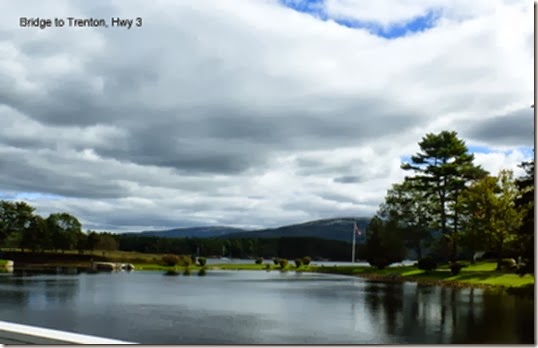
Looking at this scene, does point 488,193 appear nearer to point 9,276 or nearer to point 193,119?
point 193,119

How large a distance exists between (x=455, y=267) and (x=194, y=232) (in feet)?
11.0

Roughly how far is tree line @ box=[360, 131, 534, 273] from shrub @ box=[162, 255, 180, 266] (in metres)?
2.18

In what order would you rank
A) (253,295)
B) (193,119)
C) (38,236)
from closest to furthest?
(193,119) → (38,236) → (253,295)

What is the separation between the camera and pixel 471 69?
5.09 meters

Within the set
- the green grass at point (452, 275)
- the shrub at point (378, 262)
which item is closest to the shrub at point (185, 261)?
the green grass at point (452, 275)

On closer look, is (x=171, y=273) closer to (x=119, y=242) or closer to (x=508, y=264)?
(x=119, y=242)

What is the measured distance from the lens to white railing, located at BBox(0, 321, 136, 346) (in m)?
3.67

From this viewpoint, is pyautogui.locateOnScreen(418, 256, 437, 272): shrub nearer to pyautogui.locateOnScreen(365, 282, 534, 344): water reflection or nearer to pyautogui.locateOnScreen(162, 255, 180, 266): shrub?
pyautogui.locateOnScreen(365, 282, 534, 344): water reflection

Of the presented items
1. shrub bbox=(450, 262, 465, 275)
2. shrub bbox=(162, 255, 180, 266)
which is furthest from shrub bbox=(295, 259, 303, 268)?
shrub bbox=(450, 262, 465, 275)

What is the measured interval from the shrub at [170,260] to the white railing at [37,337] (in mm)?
2570

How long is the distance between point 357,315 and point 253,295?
1.45 metres

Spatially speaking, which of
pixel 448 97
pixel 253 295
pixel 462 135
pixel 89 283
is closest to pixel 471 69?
pixel 448 97

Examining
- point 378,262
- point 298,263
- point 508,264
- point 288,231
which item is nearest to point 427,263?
point 378,262

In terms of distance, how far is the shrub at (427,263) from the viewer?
6.80 meters
